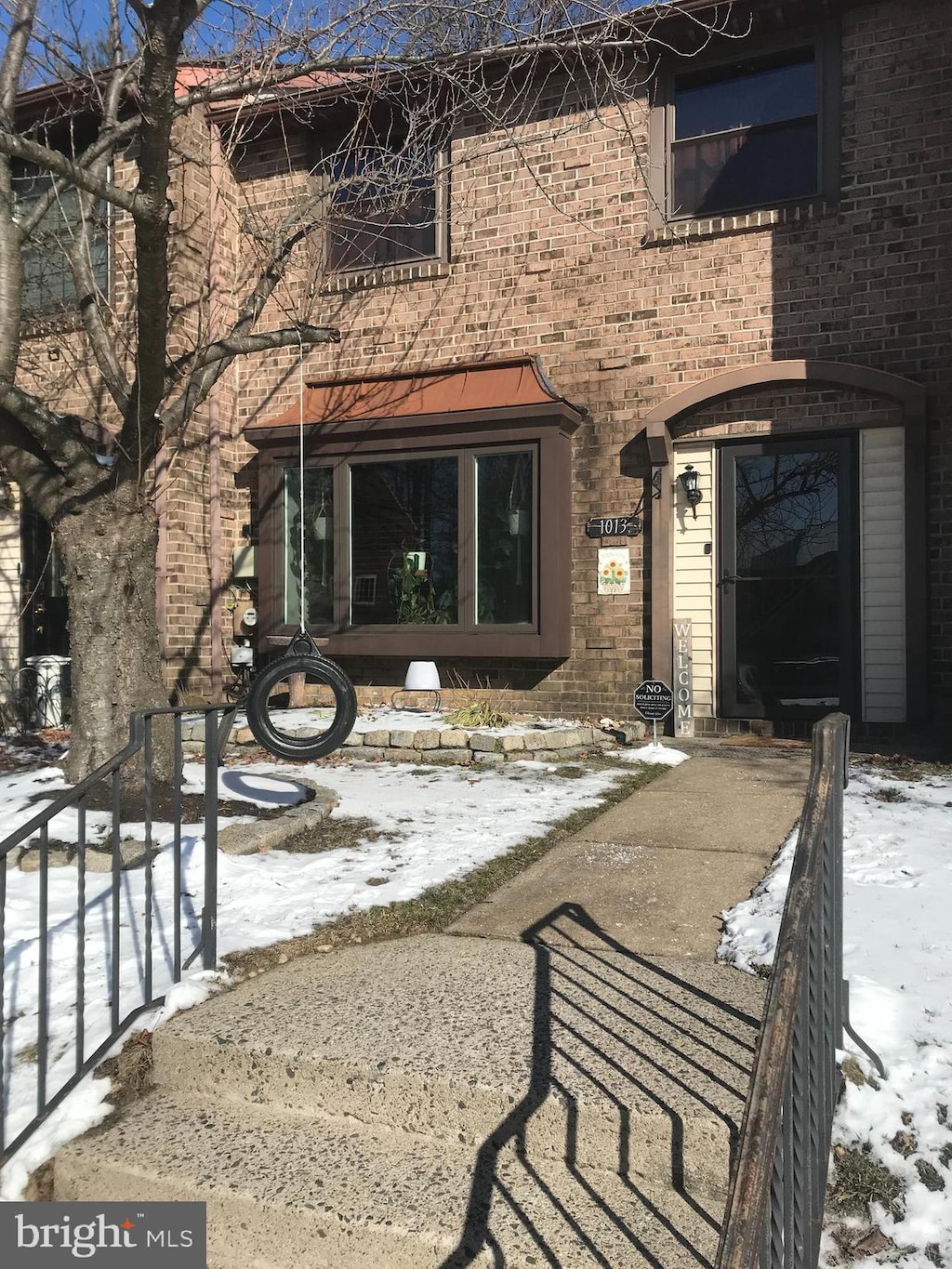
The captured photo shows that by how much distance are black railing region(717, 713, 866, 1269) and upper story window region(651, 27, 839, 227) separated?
7.15 meters

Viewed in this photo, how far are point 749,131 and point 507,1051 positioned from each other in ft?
27.3

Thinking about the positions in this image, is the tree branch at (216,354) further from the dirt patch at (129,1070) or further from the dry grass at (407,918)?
the dirt patch at (129,1070)

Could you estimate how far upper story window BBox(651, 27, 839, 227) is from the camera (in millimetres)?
7977

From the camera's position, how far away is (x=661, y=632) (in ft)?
27.7

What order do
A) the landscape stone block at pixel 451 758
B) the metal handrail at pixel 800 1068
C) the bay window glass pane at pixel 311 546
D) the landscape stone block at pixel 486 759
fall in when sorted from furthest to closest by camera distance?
the bay window glass pane at pixel 311 546 < the landscape stone block at pixel 451 758 < the landscape stone block at pixel 486 759 < the metal handrail at pixel 800 1068

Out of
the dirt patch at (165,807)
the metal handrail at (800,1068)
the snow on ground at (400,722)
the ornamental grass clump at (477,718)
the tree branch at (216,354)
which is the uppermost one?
the tree branch at (216,354)

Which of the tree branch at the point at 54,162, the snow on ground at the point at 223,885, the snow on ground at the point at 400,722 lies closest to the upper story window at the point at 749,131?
the snow on ground at the point at 400,722

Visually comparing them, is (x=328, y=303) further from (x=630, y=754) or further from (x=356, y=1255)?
(x=356, y=1255)

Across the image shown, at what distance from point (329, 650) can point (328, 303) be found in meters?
3.67

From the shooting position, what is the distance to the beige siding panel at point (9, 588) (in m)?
10.8

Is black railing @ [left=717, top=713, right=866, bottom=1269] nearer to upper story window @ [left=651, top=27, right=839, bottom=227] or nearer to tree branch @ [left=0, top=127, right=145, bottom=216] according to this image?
tree branch @ [left=0, top=127, right=145, bottom=216]

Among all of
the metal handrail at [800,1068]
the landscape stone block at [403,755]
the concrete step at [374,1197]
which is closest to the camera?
the metal handrail at [800,1068]

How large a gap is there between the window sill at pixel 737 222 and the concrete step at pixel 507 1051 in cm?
698

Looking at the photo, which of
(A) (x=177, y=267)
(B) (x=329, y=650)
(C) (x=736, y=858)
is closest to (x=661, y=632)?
(B) (x=329, y=650)
